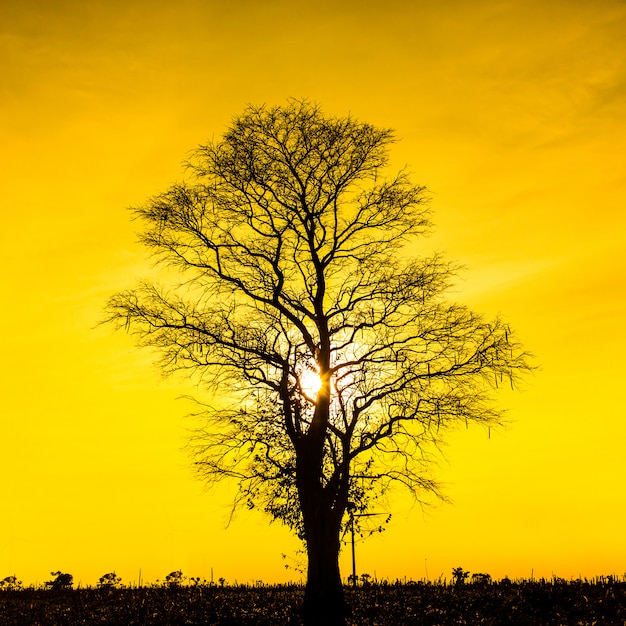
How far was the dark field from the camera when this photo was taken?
23.9 m

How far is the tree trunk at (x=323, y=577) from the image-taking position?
2392cm

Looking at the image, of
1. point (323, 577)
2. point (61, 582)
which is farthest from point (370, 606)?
point (61, 582)

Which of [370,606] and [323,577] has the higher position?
[323,577]

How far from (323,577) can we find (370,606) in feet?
9.71

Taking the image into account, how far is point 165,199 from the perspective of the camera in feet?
87.9

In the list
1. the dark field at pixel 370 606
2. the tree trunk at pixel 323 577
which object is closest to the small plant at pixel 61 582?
the dark field at pixel 370 606

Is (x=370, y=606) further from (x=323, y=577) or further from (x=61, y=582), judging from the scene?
(x=61, y=582)

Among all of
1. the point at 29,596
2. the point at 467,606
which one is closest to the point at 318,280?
the point at 467,606

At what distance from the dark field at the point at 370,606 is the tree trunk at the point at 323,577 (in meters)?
0.75

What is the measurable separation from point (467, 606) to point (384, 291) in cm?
1004

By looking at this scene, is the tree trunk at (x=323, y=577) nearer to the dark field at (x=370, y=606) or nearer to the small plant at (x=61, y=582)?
the dark field at (x=370, y=606)

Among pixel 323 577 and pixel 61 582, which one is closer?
pixel 323 577

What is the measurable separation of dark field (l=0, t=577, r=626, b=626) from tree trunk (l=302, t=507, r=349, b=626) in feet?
2.45

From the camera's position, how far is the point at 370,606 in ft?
86.7
